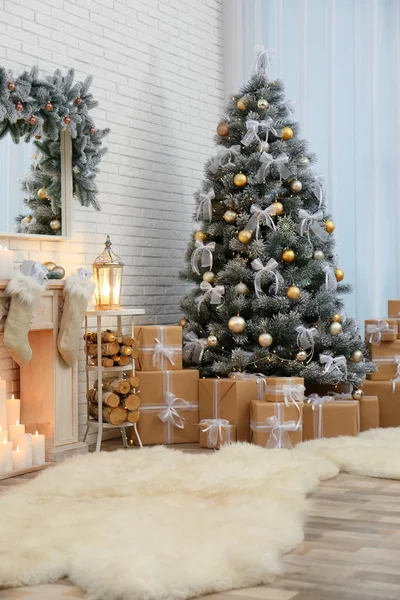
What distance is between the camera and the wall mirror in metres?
4.28

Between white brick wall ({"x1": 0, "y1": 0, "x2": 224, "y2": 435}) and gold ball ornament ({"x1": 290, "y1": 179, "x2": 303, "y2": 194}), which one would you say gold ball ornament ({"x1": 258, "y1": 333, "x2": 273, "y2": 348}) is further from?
white brick wall ({"x1": 0, "y1": 0, "x2": 224, "y2": 435})

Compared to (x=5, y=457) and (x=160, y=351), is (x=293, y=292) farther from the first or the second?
(x=5, y=457)

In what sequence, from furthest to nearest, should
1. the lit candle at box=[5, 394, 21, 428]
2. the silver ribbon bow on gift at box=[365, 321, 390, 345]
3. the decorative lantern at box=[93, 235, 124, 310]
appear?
the silver ribbon bow on gift at box=[365, 321, 390, 345] < the decorative lantern at box=[93, 235, 124, 310] < the lit candle at box=[5, 394, 21, 428]

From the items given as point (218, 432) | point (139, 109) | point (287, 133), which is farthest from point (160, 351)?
point (139, 109)

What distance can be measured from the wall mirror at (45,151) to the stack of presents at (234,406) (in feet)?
2.65

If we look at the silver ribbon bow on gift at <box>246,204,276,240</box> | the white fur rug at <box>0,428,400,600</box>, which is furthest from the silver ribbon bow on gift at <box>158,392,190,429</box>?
the silver ribbon bow on gift at <box>246,204,276,240</box>

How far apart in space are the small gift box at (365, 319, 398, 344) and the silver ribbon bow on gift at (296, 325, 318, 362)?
499mm

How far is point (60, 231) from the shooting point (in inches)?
184

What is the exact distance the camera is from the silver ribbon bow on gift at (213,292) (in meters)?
4.95

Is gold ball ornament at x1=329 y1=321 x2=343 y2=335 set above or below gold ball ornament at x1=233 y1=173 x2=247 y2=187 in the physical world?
below

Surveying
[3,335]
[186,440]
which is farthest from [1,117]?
[186,440]

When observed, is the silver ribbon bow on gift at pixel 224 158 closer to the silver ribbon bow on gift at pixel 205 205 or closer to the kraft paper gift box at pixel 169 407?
the silver ribbon bow on gift at pixel 205 205

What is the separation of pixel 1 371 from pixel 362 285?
2574 millimetres

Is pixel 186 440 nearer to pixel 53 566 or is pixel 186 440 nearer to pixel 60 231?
pixel 60 231
